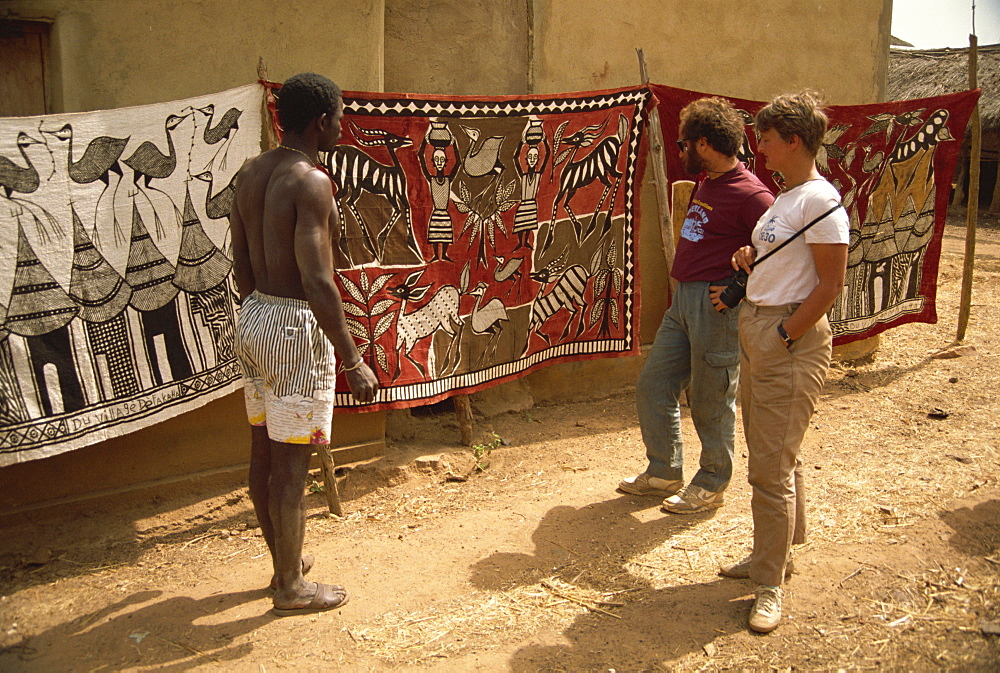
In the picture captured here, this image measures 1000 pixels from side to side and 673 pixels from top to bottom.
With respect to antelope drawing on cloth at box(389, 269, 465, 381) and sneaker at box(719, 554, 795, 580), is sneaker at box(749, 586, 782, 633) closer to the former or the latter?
sneaker at box(719, 554, 795, 580)

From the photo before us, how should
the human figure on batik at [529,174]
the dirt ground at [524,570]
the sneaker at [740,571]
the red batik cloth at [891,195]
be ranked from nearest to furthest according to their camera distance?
the dirt ground at [524,570] < the sneaker at [740,571] < the human figure on batik at [529,174] < the red batik cloth at [891,195]

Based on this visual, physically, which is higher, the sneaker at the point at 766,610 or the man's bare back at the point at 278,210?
the man's bare back at the point at 278,210

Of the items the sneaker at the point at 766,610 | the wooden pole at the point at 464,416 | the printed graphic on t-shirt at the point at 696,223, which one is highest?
the printed graphic on t-shirt at the point at 696,223

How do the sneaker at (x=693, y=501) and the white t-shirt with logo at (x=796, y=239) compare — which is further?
the sneaker at (x=693, y=501)

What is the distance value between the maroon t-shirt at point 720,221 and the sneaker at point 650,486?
119 cm

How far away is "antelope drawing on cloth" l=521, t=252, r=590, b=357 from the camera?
539 cm

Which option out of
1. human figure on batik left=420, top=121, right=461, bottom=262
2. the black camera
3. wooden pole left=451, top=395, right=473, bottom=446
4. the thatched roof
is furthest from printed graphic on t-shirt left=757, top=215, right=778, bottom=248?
the thatched roof

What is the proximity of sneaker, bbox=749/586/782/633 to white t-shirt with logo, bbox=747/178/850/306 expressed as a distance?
1.21 m

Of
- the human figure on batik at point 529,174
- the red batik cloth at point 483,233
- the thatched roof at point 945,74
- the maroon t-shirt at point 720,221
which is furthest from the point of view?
the thatched roof at point 945,74

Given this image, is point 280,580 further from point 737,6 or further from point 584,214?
point 737,6

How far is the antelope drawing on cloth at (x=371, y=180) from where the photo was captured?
4461 millimetres

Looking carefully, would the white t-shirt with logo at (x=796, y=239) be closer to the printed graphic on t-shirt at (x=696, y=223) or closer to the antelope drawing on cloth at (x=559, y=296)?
the printed graphic on t-shirt at (x=696, y=223)

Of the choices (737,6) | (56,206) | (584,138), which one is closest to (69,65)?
(56,206)

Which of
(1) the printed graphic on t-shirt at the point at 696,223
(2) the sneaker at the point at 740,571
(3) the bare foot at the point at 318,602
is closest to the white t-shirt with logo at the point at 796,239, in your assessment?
(1) the printed graphic on t-shirt at the point at 696,223
